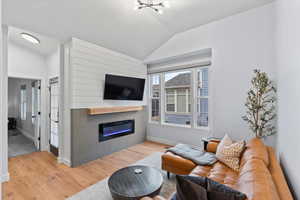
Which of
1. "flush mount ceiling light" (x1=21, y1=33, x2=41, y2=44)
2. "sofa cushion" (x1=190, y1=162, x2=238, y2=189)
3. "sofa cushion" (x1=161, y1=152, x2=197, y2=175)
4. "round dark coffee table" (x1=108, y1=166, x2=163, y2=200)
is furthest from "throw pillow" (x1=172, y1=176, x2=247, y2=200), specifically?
"flush mount ceiling light" (x1=21, y1=33, x2=41, y2=44)

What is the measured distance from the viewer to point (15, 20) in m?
2.62

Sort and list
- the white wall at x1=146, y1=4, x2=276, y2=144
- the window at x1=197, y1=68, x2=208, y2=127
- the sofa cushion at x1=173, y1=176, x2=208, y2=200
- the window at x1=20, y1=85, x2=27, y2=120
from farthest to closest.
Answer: the window at x1=20, y1=85, x2=27, y2=120 → the window at x1=197, y1=68, x2=208, y2=127 → the white wall at x1=146, y1=4, x2=276, y2=144 → the sofa cushion at x1=173, y1=176, x2=208, y2=200

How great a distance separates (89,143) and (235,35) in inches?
160

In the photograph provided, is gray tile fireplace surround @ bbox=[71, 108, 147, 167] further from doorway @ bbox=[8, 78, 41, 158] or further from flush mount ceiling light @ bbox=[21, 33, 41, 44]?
flush mount ceiling light @ bbox=[21, 33, 41, 44]

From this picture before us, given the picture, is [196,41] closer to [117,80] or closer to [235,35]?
[235,35]

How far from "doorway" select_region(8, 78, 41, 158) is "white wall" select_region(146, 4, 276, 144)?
465 cm

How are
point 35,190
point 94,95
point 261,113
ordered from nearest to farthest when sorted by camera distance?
point 35,190 → point 261,113 → point 94,95

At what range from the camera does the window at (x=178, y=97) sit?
4.48 meters

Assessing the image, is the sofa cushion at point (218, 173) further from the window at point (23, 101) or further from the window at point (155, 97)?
the window at point (23, 101)

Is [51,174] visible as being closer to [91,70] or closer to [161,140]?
[91,70]

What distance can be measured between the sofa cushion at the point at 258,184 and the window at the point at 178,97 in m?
2.84

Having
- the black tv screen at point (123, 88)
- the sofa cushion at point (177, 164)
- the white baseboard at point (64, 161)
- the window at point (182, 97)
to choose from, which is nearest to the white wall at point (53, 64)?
the black tv screen at point (123, 88)

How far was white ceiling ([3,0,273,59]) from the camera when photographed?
2566 millimetres

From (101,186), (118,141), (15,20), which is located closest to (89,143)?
(118,141)
